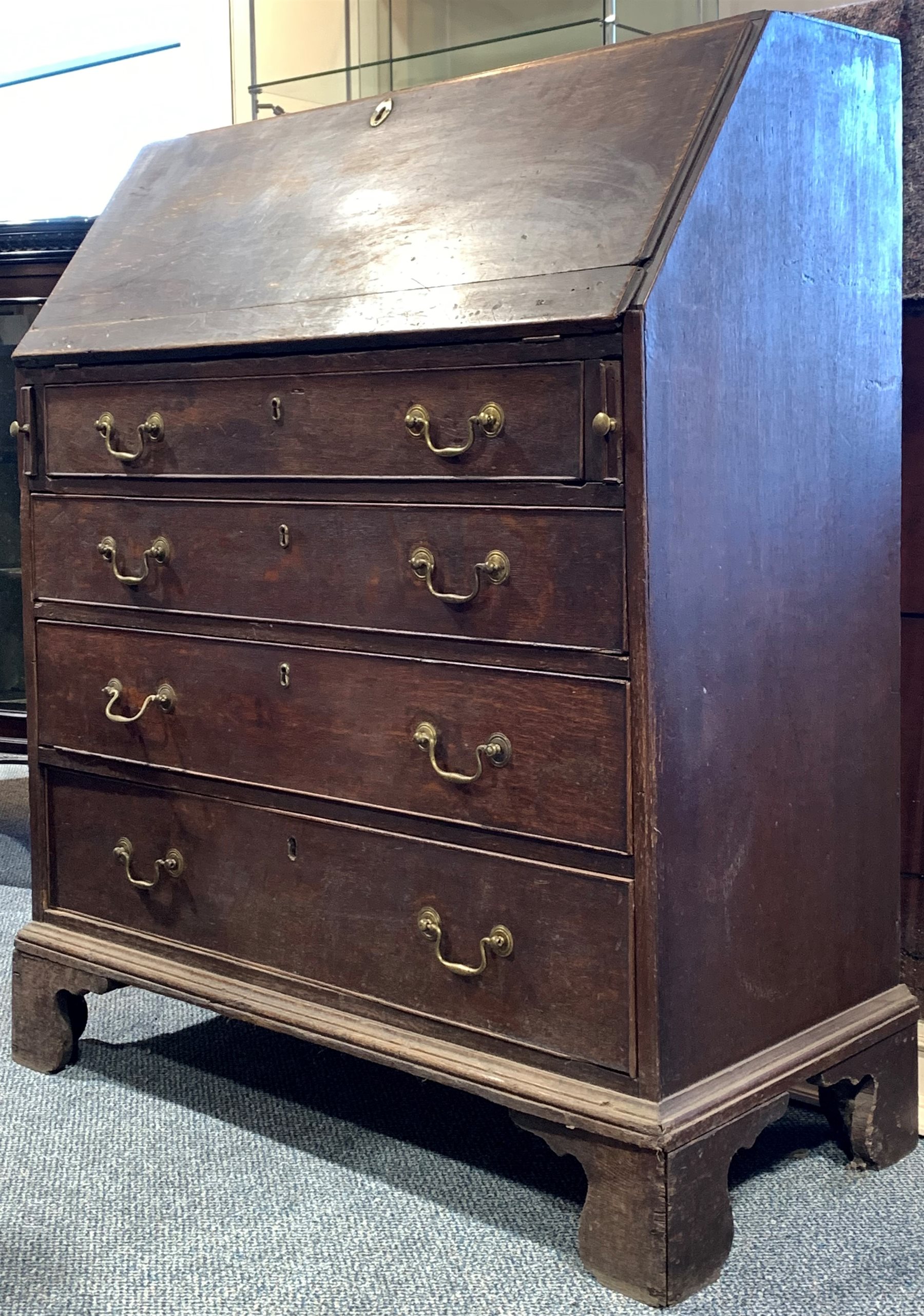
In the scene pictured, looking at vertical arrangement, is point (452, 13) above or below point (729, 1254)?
above

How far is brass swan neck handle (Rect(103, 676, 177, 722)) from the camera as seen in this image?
1.92 meters

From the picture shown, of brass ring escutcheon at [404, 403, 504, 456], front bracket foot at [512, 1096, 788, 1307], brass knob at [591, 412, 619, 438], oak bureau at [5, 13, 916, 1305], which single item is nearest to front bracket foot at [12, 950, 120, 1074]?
oak bureau at [5, 13, 916, 1305]

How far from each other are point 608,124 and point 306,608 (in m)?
0.65

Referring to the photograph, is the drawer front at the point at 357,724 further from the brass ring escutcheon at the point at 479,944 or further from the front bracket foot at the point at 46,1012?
the front bracket foot at the point at 46,1012

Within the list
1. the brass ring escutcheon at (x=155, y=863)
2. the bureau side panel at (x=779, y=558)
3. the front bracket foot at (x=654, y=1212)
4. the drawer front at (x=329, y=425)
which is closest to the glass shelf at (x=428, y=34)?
the drawer front at (x=329, y=425)

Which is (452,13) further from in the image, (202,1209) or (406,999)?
(202,1209)

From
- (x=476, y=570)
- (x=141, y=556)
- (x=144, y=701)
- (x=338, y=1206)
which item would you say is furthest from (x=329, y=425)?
(x=338, y=1206)

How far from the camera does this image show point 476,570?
156 cm

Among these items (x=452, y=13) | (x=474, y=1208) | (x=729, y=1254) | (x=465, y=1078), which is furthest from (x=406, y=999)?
(x=452, y=13)

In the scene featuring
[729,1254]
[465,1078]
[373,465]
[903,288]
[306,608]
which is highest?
[903,288]

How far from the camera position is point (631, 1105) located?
1.49 meters

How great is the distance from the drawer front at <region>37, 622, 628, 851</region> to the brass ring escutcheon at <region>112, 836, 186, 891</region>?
12 centimetres

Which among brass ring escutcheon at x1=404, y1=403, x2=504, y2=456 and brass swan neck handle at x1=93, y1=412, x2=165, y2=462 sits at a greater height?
brass swan neck handle at x1=93, y1=412, x2=165, y2=462

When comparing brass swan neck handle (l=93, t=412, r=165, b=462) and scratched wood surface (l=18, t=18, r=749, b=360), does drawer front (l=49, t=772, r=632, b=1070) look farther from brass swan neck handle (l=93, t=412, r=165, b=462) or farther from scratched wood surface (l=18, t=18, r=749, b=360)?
scratched wood surface (l=18, t=18, r=749, b=360)
